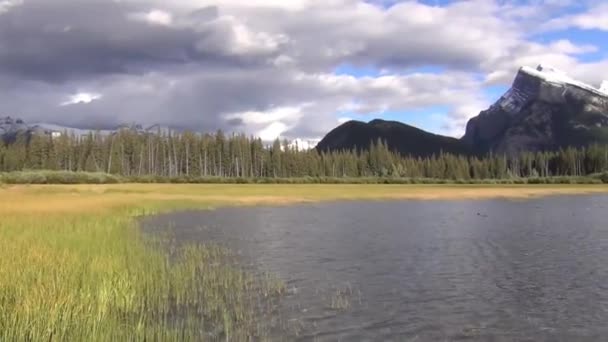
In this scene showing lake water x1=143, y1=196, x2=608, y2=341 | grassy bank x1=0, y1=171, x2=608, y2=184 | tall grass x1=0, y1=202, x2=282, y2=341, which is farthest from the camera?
grassy bank x1=0, y1=171, x2=608, y2=184

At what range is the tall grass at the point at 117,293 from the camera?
43.0 ft

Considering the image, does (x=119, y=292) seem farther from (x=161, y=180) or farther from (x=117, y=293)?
(x=161, y=180)

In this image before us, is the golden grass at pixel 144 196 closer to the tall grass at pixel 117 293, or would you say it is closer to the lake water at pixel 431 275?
the lake water at pixel 431 275

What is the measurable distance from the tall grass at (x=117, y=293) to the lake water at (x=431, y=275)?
2.03m

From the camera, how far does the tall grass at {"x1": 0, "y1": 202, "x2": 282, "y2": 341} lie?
13109mm

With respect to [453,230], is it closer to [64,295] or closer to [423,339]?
[423,339]

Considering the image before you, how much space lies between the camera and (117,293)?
Answer: 58.2ft

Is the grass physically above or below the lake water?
above

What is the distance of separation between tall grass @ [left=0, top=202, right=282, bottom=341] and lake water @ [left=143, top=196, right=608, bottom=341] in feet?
6.66

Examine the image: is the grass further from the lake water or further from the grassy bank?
the grassy bank

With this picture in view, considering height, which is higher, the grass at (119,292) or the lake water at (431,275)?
the grass at (119,292)

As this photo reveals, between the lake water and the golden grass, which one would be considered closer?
the lake water

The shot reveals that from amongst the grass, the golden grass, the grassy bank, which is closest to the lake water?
the grass

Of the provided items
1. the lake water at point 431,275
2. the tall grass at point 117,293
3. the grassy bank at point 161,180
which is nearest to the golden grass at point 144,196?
the lake water at point 431,275
